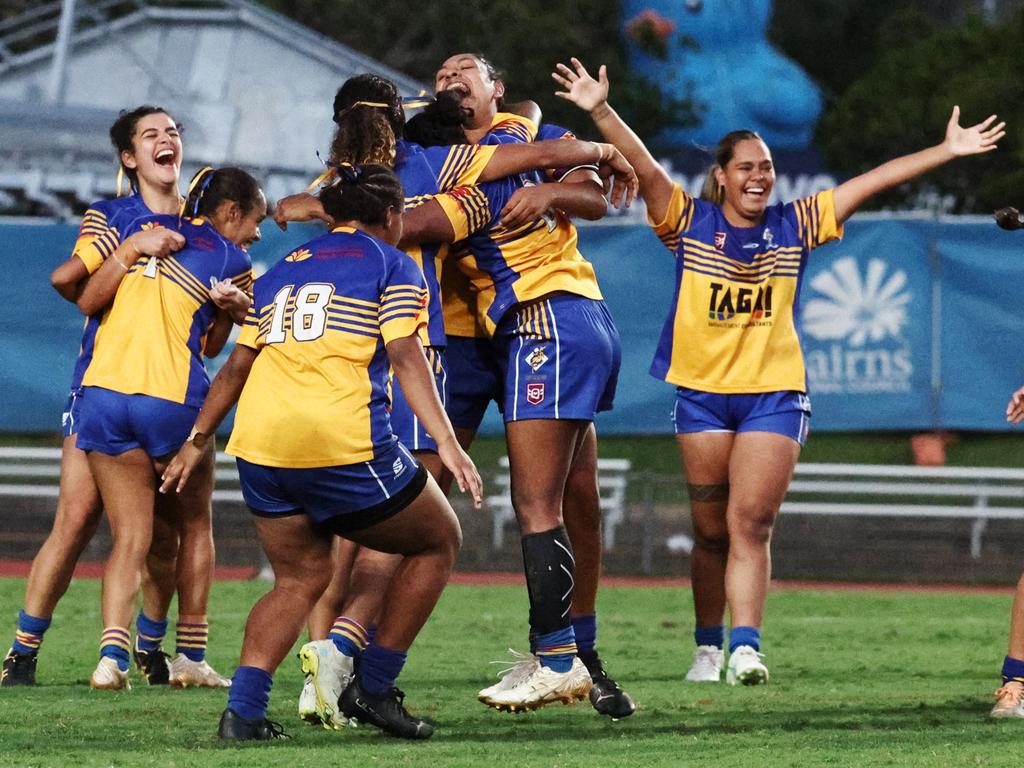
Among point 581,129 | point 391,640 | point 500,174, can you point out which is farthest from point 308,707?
point 581,129

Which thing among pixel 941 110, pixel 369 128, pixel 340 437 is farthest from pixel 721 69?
pixel 340 437

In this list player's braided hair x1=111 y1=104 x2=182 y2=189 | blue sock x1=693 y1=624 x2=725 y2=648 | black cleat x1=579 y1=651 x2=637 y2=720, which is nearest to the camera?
black cleat x1=579 y1=651 x2=637 y2=720

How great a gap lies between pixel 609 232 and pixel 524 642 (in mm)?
5407

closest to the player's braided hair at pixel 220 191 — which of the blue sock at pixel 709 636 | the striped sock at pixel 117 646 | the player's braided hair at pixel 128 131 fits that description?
the player's braided hair at pixel 128 131

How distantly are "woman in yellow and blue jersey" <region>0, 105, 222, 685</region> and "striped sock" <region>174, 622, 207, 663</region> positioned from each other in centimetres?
7

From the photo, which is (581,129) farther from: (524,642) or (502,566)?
(524,642)

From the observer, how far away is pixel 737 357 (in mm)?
7035

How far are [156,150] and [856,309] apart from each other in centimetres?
751

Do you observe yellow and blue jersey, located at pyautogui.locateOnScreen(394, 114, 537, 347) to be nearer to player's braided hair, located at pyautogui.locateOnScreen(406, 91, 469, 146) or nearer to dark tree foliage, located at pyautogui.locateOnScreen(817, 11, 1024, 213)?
player's braided hair, located at pyautogui.locateOnScreen(406, 91, 469, 146)

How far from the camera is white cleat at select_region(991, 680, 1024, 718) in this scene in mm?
5789

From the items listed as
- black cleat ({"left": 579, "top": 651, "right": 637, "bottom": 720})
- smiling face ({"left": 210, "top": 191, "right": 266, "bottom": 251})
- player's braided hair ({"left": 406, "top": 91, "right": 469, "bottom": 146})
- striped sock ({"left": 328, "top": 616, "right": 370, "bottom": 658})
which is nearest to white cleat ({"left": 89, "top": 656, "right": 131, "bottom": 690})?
striped sock ({"left": 328, "top": 616, "right": 370, "bottom": 658})

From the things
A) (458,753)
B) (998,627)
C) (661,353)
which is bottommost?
(458,753)

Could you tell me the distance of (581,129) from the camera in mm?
23141

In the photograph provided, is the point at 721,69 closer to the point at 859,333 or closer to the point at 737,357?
the point at 859,333
